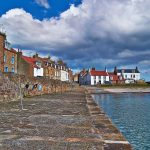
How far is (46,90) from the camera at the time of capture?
34.9m

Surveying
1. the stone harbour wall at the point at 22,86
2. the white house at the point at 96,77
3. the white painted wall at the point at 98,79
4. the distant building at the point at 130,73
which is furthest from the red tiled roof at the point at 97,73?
the stone harbour wall at the point at 22,86

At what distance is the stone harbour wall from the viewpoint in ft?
59.4

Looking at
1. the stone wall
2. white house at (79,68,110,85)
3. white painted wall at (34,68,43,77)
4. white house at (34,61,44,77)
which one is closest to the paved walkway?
the stone wall

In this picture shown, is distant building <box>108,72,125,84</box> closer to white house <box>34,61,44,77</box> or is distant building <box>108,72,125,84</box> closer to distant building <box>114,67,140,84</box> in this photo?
distant building <box>114,67,140,84</box>

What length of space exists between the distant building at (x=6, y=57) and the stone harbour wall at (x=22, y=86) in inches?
333

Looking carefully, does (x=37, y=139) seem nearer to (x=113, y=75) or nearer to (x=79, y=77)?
(x=113, y=75)

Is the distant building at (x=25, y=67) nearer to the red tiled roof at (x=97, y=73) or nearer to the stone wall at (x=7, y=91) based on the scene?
the stone wall at (x=7, y=91)

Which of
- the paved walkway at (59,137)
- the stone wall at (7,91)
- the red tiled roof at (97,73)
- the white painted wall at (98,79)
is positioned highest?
the red tiled roof at (97,73)

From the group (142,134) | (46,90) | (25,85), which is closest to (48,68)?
(46,90)

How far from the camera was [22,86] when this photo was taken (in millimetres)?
24547

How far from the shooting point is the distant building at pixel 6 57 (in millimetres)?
40969

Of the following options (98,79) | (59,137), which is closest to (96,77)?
(98,79)

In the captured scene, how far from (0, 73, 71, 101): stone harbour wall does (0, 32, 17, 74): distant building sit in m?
8.47

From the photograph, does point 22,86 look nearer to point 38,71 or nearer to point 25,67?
point 25,67
